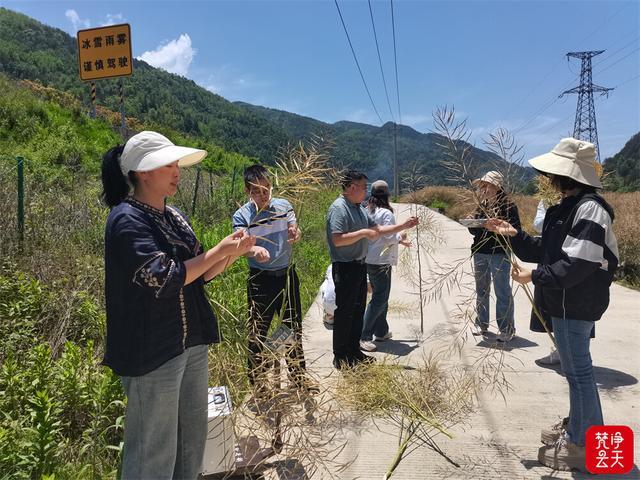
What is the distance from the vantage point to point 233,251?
203cm

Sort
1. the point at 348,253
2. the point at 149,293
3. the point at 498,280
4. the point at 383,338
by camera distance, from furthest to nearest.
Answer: the point at 383,338
the point at 498,280
the point at 348,253
the point at 149,293

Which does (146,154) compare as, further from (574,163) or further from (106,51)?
(106,51)

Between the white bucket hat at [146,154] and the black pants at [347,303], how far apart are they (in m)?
2.32

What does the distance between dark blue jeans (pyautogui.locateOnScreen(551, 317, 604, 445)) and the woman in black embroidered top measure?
194 cm

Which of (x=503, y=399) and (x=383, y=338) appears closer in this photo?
(x=503, y=399)

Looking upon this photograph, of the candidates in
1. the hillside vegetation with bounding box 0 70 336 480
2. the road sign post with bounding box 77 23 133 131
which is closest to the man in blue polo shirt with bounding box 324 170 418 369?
the hillside vegetation with bounding box 0 70 336 480

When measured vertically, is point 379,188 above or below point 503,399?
above

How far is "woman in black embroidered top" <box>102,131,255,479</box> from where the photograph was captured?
5.96ft

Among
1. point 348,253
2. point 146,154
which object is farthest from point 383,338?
point 146,154

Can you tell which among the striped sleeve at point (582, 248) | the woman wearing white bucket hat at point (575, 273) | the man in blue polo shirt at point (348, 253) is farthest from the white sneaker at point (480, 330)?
the striped sleeve at point (582, 248)

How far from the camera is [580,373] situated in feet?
8.77

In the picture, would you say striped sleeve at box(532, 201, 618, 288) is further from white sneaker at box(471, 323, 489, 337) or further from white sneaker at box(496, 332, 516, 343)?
white sneaker at box(471, 323, 489, 337)

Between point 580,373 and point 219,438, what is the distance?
82.9 inches

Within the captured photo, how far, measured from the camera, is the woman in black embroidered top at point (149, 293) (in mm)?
1818
